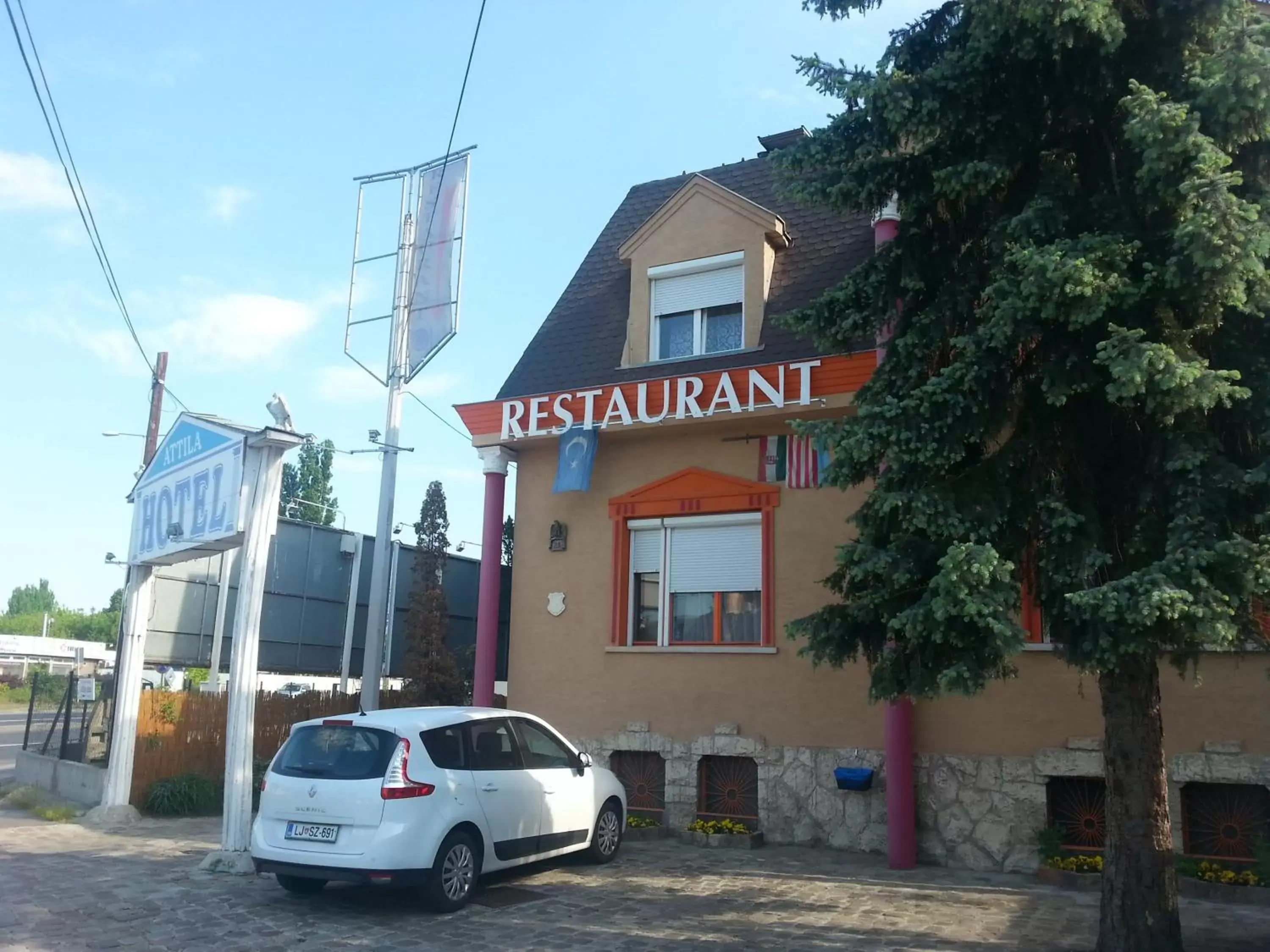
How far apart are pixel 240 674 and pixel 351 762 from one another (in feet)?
8.30

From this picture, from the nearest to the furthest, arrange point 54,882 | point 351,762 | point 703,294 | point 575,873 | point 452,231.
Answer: point 351,762 → point 54,882 → point 575,873 → point 703,294 → point 452,231

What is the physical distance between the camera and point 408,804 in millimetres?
8047

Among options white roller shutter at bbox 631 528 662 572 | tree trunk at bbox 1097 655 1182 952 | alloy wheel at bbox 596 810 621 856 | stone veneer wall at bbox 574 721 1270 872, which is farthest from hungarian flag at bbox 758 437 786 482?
tree trunk at bbox 1097 655 1182 952

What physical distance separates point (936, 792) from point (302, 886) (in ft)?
20.2

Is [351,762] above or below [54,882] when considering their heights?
above

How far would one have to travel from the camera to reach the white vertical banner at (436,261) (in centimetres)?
1714

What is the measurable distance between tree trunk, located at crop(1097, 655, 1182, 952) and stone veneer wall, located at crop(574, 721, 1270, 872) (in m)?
3.59

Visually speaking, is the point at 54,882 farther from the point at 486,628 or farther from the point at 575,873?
the point at 486,628

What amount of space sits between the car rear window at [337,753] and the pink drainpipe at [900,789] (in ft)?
16.3

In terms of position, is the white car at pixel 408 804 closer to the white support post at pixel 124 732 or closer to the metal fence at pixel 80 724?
the white support post at pixel 124 732

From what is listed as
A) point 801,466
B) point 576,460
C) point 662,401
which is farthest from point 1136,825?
point 576,460

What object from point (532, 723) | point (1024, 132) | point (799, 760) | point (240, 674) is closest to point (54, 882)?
point (240, 674)

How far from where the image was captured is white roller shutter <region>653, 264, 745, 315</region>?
1366 cm

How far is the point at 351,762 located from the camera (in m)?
8.30
